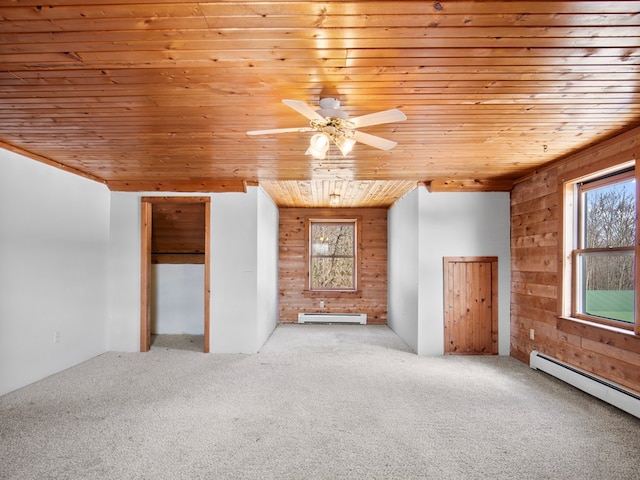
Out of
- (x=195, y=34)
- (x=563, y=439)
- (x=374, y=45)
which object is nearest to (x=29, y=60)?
(x=195, y=34)

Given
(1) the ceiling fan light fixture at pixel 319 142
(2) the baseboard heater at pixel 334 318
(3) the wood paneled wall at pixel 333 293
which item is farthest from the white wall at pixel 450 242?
(1) the ceiling fan light fixture at pixel 319 142

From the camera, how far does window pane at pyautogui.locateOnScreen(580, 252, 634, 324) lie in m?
3.43

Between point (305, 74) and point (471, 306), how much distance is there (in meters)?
4.08

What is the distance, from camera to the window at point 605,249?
3.38 metres

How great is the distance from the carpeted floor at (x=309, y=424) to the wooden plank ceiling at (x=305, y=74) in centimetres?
233

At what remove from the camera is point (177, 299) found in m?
6.43

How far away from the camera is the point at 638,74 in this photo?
7.24 feet

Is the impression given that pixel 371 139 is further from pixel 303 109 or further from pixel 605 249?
pixel 605 249

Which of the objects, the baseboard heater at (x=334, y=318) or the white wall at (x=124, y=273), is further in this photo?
the baseboard heater at (x=334, y=318)

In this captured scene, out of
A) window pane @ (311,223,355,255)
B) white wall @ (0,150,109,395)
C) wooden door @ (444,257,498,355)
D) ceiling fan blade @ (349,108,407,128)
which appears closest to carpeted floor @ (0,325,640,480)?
white wall @ (0,150,109,395)

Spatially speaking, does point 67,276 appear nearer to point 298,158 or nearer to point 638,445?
point 298,158

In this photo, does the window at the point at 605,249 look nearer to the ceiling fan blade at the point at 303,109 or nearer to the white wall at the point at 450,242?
the white wall at the point at 450,242

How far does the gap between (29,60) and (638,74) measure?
3.41m

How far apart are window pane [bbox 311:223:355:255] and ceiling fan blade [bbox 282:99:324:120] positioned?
5540 millimetres
